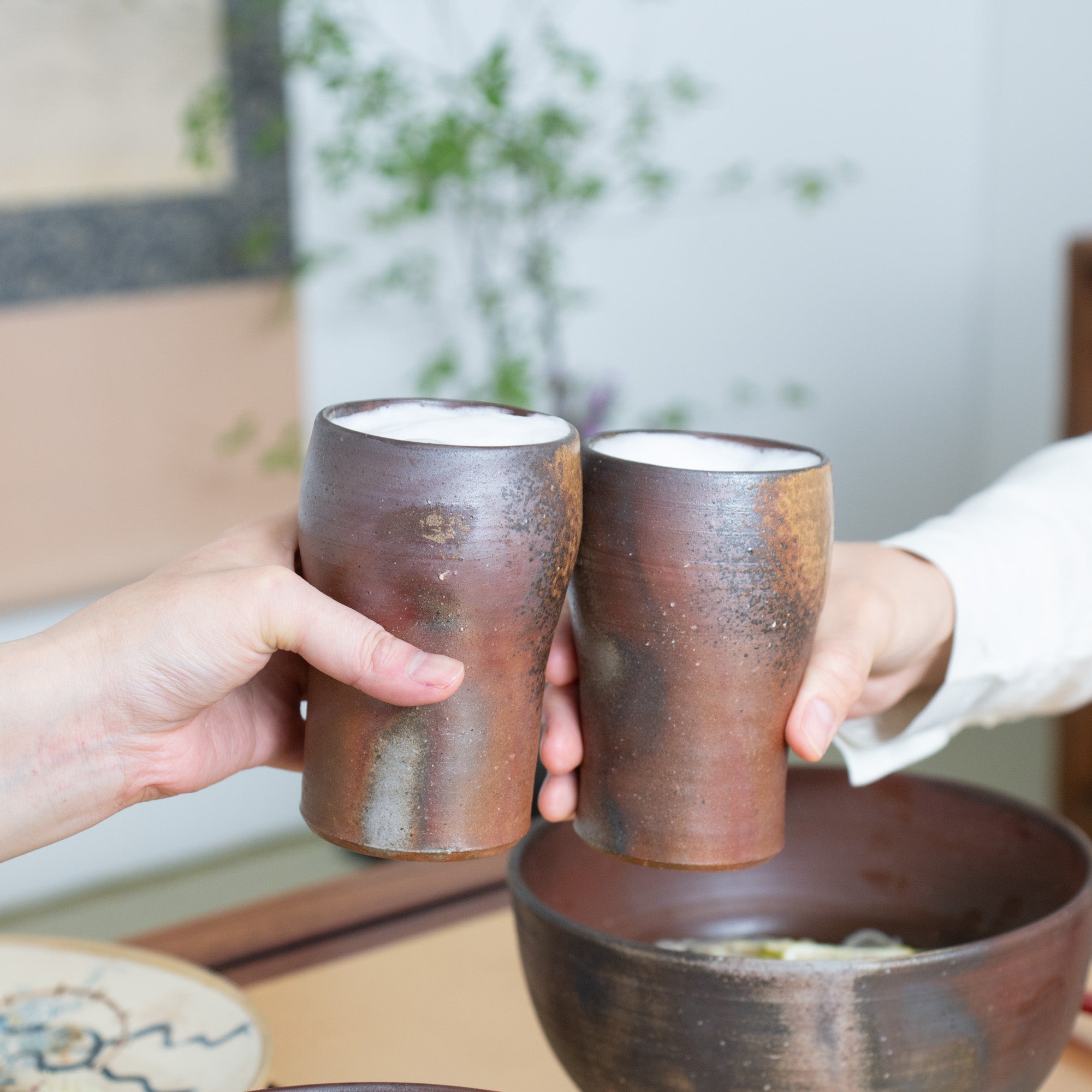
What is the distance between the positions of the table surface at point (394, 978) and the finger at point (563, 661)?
9.2 inches

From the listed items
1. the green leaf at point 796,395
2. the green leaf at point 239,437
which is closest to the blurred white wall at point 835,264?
the green leaf at point 796,395

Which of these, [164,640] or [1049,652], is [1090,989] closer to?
[1049,652]

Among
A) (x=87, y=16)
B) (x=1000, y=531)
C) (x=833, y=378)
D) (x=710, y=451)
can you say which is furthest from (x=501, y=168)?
(x=710, y=451)

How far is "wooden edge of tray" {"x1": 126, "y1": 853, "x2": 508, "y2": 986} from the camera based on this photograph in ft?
3.08

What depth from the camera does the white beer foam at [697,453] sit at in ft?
2.20

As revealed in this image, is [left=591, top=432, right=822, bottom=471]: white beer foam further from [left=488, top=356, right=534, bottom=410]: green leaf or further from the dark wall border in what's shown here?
the dark wall border

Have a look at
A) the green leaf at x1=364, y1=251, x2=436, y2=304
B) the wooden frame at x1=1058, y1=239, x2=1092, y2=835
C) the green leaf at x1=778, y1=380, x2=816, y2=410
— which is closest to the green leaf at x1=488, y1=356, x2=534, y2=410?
the green leaf at x1=364, y1=251, x2=436, y2=304

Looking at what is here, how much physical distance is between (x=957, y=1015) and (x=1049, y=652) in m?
0.42

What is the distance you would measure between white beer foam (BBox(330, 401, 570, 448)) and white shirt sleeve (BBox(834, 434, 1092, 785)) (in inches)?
14.3

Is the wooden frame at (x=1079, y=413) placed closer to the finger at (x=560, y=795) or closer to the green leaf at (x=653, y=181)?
the green leaf at (x=653, y=181)

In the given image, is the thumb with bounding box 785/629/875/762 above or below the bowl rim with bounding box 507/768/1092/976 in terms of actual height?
above

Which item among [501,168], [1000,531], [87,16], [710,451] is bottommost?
[1000,531]

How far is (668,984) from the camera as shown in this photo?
604 millimetres

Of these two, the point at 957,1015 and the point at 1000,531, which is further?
the point at 1000,531
